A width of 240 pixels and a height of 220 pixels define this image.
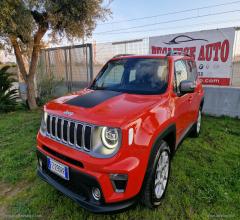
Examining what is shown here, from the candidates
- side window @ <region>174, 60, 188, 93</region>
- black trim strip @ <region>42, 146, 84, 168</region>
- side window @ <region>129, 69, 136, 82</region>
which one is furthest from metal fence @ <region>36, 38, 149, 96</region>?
black trim strip @ <region>42, 146, 84, 168</region>

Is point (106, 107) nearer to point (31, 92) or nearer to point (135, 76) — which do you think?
point (135, 76)

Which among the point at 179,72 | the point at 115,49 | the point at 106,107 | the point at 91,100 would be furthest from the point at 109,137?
the point at 115,49

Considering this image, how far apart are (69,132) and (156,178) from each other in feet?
3.77

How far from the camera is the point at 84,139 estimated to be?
2.08 meters

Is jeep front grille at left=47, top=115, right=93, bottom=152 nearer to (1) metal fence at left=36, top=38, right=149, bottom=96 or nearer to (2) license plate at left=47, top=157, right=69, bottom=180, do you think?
(2) license plate at left=47, top=157, right=69, bottom=180

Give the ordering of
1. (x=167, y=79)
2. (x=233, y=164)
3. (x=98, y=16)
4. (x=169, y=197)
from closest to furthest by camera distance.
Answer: (x=169, y=197) < (x=167, y=79) < (x=233, y=164) < (x=98, y=16)

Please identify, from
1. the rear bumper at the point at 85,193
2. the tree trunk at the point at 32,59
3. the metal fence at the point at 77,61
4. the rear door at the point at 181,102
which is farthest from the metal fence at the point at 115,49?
the rear bumper at the point at 85,193

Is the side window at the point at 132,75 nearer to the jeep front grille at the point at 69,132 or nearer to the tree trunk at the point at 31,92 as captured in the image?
the jeep front grille at the point at 69,132

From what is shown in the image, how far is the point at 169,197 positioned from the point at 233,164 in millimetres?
1546

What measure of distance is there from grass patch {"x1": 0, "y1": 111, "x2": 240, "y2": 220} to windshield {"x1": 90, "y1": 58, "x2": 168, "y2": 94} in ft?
4.70

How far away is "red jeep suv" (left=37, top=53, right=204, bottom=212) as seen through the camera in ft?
6.44

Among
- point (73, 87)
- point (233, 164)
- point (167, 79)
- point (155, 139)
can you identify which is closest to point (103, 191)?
point (155, 139)

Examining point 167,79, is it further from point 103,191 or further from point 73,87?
point 73,87

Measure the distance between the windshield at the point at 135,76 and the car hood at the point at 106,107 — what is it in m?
0.27
